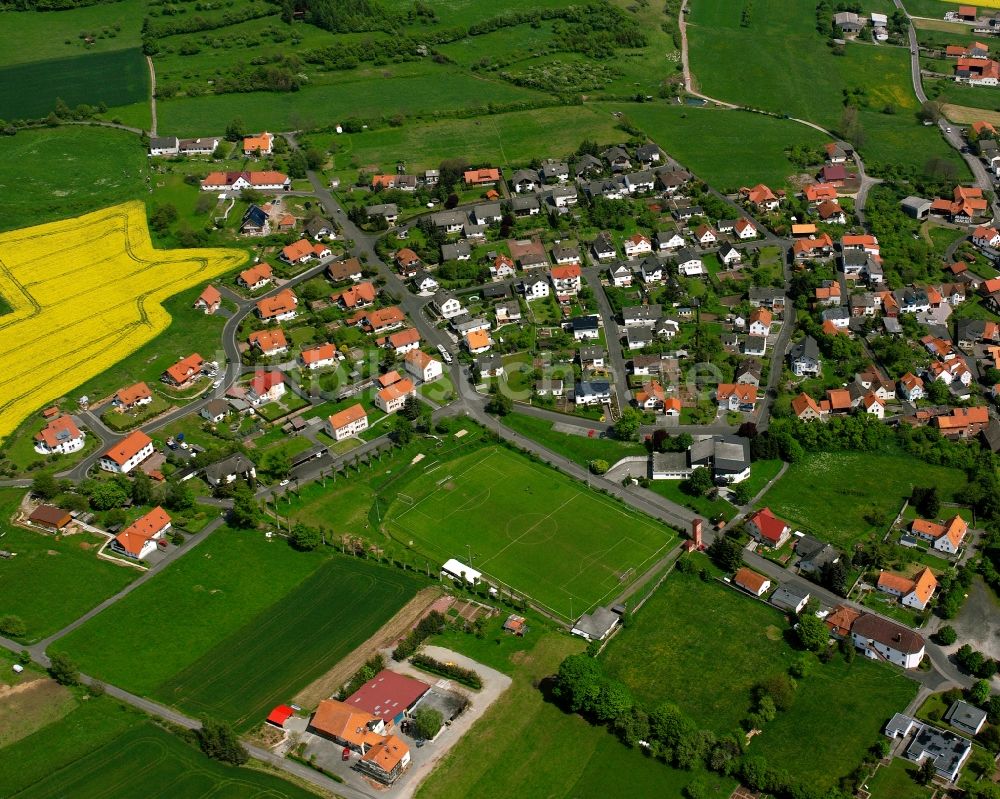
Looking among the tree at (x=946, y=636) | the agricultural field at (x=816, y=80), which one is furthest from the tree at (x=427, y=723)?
the agricultural field at (x=816, y=80)

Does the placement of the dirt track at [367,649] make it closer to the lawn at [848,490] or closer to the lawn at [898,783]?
the lawn at [848,490]

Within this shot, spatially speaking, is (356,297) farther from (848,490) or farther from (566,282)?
(848,490)

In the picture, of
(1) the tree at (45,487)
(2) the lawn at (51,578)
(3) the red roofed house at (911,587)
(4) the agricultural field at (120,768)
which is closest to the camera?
(4) the agricultural field at (120,768)

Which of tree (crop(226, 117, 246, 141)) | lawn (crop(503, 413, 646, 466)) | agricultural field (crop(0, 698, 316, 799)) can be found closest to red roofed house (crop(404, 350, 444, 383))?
lawn (crop(503, 413, 646, 466))

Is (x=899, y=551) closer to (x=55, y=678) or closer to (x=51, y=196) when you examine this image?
(x=55, y=678)

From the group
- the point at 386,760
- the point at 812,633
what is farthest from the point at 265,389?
the point at 812,633
